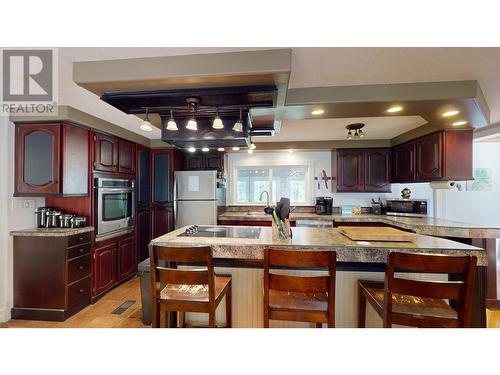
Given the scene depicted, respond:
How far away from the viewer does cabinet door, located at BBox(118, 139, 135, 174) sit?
3.33 m

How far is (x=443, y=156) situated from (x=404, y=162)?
744 mm

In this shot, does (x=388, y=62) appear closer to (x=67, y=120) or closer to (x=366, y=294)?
(x=366, y=294)

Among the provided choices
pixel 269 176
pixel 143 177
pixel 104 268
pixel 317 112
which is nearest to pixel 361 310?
pixel 317 112

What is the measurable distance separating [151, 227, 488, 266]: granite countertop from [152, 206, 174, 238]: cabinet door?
2.21 meters

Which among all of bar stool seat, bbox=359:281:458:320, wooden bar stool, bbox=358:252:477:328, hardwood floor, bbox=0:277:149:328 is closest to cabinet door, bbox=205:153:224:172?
hardwood floor, bbox=0:277:149:328

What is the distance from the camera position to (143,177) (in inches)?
153

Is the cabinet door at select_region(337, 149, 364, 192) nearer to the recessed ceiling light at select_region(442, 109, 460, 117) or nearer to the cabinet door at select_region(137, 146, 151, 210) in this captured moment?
the recessed ceiling light at select_region(442, 109, 460, 117)

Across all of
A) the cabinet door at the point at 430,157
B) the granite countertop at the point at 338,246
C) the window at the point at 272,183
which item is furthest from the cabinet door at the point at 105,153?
the cabinet door at the point at 430,157

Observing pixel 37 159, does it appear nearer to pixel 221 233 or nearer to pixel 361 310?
pixel 221 233

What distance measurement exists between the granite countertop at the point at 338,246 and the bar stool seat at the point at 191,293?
0.71 feet

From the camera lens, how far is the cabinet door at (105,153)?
2922 millimetres

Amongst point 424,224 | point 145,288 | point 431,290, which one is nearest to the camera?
point 431,290
